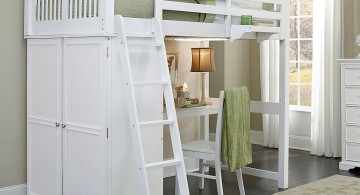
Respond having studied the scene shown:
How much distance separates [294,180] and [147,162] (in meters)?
1.95

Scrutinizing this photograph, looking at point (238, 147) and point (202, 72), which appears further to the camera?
point (202, 72)

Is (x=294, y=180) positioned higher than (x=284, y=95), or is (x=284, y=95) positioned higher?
(x=284, y=95)

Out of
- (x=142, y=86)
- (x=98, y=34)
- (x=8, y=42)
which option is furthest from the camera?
(x=8, y=42)

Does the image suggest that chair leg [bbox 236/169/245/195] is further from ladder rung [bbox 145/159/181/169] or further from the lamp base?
ladder rung [bbox 145/159/181/169]

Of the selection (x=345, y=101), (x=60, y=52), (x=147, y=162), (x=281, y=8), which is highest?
(x=281, y=8)

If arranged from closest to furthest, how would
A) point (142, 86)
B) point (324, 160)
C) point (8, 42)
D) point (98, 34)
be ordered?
1. point (98, 34)
2. point (142, 86)
3. point (8, 42)
4. point (324, 160)

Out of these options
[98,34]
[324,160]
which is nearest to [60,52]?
[98,34]

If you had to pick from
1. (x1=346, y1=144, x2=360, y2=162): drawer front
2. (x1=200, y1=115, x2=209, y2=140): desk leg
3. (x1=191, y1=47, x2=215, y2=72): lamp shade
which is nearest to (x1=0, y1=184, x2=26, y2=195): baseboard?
(x1=191, y1=47, x2=215, y2=72): lamp shade

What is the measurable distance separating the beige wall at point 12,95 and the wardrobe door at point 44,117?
7 cm

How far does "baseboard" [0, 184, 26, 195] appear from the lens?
424 cm

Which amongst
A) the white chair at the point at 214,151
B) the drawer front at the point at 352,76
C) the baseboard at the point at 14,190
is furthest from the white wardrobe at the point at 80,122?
the drawer front at the point at 352,76

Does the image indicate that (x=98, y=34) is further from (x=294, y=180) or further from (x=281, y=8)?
(x=294, y=180)

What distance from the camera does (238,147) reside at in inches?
170

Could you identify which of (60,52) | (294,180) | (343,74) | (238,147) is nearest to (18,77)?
(60,52)
